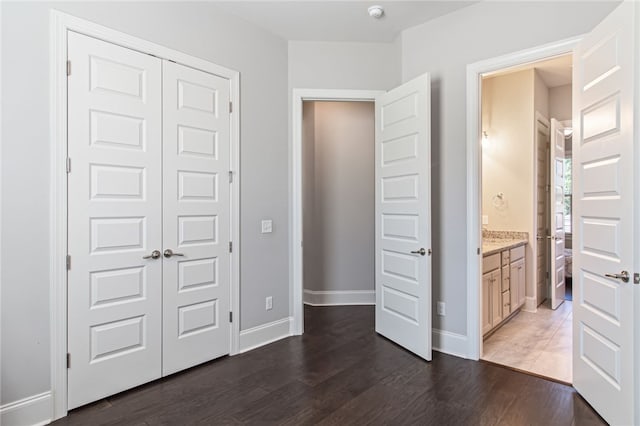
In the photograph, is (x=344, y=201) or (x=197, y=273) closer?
(x=197, y=273)

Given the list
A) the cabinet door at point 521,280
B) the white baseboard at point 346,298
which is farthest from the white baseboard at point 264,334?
the cabinet door at point 521,280

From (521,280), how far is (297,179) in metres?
2.91

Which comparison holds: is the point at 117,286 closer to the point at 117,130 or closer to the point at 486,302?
the point at 117,130

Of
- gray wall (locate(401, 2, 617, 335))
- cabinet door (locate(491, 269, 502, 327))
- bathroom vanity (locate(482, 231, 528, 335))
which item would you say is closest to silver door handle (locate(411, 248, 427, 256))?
gray wall (locate(401, 2, 617, 335))

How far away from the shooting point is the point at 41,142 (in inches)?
83.1

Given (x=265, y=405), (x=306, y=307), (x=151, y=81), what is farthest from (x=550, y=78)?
(x=265, y=405)

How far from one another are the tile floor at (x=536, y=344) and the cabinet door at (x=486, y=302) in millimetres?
146

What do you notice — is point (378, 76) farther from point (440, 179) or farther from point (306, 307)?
point (306, 307)

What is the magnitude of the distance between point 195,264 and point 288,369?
110 cm

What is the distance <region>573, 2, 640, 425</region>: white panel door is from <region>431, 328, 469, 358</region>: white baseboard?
0.80 m

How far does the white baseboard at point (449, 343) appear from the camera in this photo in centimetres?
303

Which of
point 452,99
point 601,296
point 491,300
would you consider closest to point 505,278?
point 491,300

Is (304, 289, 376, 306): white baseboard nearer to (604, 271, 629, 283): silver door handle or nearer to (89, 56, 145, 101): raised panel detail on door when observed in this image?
(604, 271, 629, 283): silver door handle

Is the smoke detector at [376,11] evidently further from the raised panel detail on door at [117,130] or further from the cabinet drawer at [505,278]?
the cabinet drawer at [505,278]
